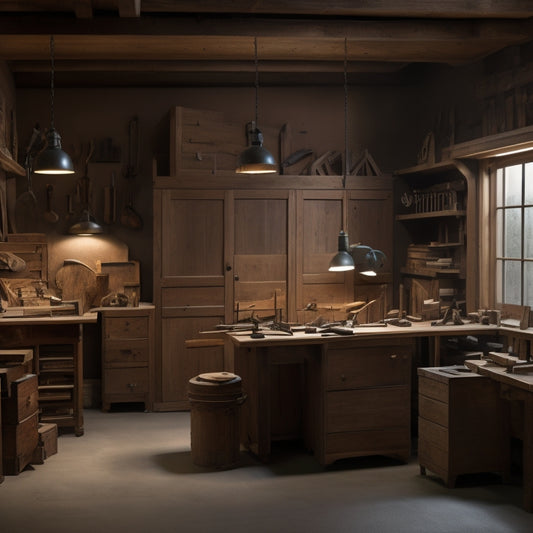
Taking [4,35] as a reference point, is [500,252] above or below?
below

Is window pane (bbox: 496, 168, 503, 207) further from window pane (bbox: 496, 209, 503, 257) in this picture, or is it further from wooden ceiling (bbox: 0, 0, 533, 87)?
wooden ceiling (bbox: 0, 0, 533, 87)

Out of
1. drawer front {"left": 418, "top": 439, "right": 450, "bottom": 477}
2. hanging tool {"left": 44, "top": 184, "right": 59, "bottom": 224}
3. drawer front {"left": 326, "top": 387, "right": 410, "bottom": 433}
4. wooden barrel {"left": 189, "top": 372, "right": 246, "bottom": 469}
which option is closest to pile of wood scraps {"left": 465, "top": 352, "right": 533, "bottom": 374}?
drawer front {"left": 418, "top": 439, "right": 450, "bottom": 477}

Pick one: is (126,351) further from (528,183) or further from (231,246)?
(528,183)

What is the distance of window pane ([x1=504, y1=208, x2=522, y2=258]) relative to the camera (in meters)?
6.03

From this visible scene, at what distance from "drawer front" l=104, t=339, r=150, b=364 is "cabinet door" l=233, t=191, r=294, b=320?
1.01 m

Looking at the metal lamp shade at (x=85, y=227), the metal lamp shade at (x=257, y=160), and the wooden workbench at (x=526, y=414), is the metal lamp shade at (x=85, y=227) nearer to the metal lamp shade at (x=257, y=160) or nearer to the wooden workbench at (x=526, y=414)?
the metal lamp shade at (x=257, y=160)

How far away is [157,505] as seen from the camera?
4.65 meters

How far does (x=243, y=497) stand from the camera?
480 cm

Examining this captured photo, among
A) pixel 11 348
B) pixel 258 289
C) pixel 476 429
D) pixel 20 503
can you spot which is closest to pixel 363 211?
pixel 258 289

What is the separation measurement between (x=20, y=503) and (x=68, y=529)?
2.07 feet

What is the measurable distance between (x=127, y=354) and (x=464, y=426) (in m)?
3.63

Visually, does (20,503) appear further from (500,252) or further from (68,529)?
(500,252)

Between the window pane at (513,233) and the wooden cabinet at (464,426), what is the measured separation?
151 cm

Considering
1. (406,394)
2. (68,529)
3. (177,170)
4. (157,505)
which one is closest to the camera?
(68,529)
